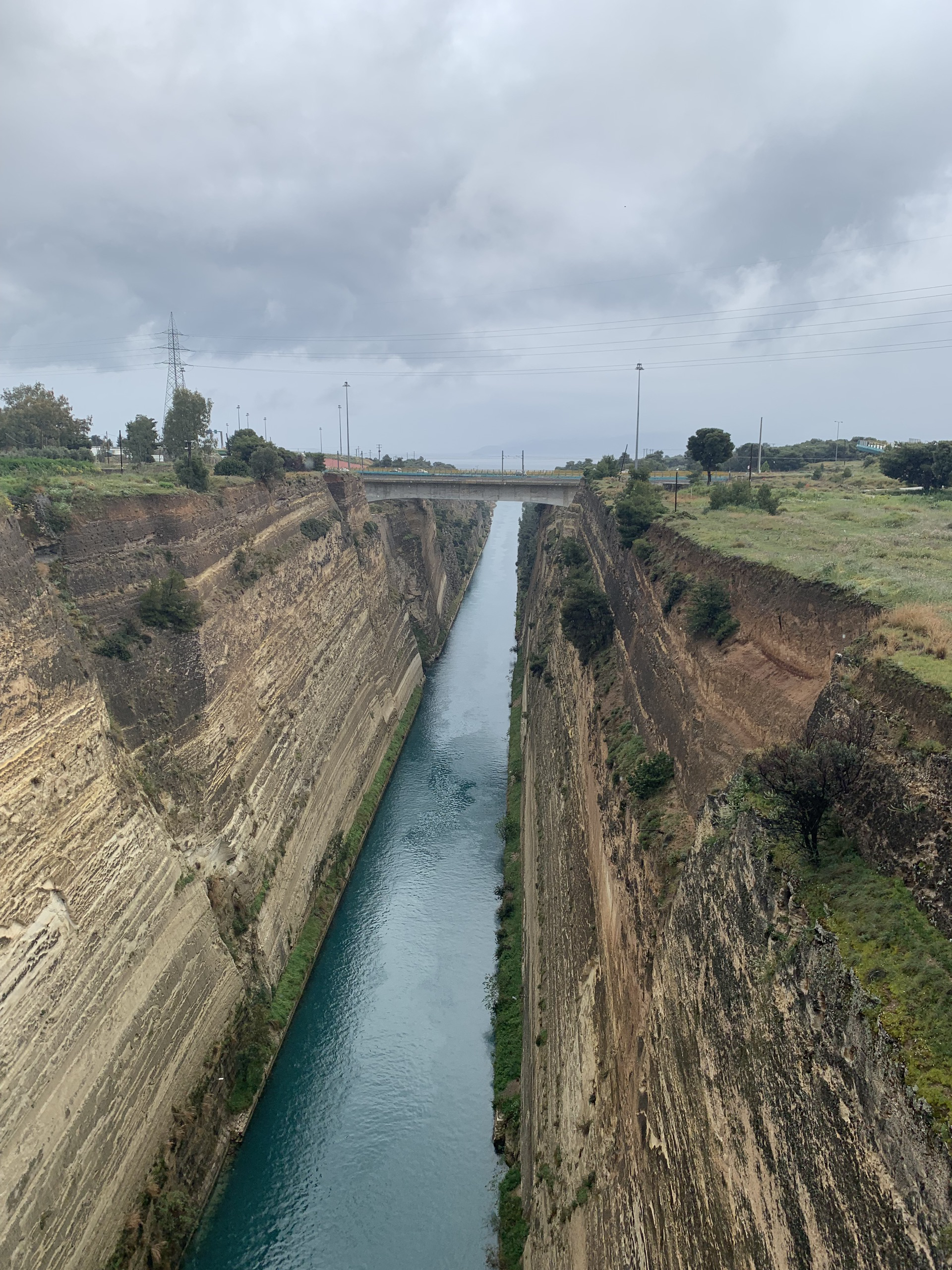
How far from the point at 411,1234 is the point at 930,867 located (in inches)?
468

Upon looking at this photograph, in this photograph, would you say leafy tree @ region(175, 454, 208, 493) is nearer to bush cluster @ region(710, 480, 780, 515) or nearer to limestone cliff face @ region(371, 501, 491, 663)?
bush cluster @ region(710, 480, 780, 515)

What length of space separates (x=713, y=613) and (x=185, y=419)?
2235cm

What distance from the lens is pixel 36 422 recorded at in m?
27.7

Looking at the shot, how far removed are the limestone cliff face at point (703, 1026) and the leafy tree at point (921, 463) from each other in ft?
46.4

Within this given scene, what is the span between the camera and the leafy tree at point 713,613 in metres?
12.5

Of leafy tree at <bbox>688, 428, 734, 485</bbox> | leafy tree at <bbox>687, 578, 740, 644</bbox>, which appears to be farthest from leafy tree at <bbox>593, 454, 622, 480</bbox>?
leafy tree at <bbox>687, 578, 740, 644</bbox>

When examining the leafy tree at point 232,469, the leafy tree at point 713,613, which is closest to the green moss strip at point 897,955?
the leafy tree at point 713,613

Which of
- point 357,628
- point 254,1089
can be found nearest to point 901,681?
point 254,1089

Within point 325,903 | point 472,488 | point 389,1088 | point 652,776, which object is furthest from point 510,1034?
point 472,488

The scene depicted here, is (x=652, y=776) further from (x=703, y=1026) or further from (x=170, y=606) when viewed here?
(x=170, y=606)

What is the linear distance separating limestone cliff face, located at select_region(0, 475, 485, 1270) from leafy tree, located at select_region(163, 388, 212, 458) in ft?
20.2

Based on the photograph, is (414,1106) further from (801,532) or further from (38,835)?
(801,532)

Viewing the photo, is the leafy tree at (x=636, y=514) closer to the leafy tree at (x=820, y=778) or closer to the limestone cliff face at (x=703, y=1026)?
the limestone cliff face at (x=703, y=1026)

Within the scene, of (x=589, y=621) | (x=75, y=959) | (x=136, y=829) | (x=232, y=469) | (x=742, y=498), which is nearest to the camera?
(x=75, y=959)
